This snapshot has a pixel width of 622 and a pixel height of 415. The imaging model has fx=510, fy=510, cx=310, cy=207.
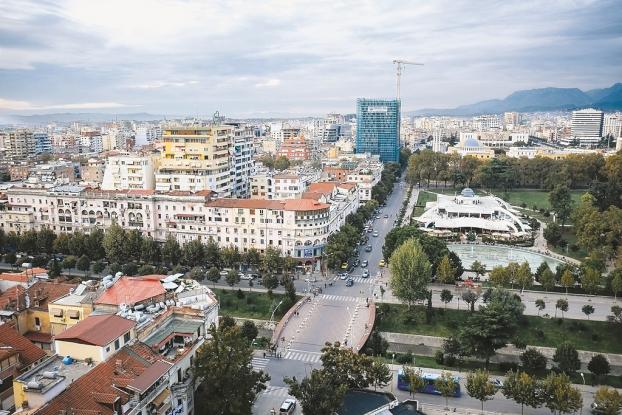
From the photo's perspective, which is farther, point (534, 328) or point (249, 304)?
point (249, 304)

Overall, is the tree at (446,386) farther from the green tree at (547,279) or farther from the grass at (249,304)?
the green tree at (547,279)

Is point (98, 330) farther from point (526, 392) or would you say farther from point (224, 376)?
point (526, 392)

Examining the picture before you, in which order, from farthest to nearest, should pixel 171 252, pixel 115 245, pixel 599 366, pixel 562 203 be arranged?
pixel 562 203
pixel 115 245
pixel 171 252
pixel 599 366

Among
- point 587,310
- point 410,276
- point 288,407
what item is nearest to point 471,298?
point 410,276

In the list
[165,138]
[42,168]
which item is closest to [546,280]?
[165,138]

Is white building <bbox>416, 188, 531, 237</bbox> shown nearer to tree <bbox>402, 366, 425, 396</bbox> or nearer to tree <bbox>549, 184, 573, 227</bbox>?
tree <bbox>549, 184, 573, 227</bbox>

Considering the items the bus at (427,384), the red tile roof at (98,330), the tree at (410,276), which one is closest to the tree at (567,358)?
the bus at (427,384)

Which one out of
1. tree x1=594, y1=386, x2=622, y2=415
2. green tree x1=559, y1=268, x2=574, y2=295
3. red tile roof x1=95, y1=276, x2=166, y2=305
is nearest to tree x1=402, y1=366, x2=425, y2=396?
tree x1=594, y1=386, x2=622, y2=415
